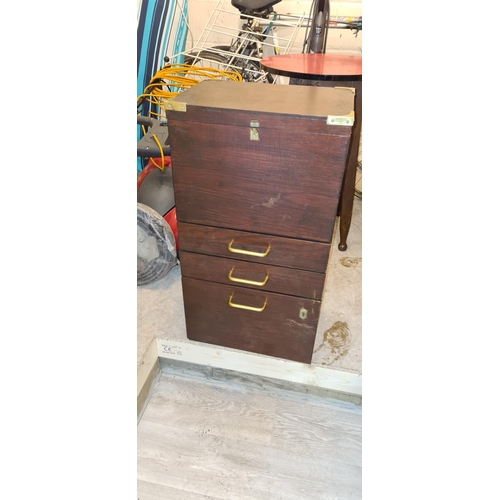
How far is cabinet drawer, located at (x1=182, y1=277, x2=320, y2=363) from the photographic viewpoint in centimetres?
113

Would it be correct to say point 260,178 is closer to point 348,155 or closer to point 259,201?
point 259,201

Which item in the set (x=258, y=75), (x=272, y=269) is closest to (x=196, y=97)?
(x=272, y=269)

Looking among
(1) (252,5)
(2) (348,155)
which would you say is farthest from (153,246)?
(1) (252,5)

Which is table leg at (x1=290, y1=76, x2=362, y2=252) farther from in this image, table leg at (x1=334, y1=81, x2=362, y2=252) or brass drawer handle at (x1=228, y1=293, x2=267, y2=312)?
brass drawer handle at (x1=228, y1=293, x2=267, y2=312)

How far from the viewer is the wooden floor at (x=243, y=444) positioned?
3.34ft

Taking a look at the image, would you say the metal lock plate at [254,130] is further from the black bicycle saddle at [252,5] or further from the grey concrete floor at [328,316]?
the black bicycle saddle at [252,5]

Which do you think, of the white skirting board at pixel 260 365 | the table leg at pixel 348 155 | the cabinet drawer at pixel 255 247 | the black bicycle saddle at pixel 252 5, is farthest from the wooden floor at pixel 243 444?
the black bicycle saddle at pixel 252 5

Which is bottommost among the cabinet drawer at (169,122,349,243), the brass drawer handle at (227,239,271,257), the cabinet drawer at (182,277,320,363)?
the cabinet drawer at (182,277,320,363)

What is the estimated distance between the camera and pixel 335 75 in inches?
51.9

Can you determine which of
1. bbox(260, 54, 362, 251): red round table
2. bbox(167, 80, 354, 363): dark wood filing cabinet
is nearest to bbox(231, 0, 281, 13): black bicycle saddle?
bbox(260, 54, 362, 251): red round table

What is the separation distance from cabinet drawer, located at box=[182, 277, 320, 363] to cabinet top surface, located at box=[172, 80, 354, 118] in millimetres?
488
